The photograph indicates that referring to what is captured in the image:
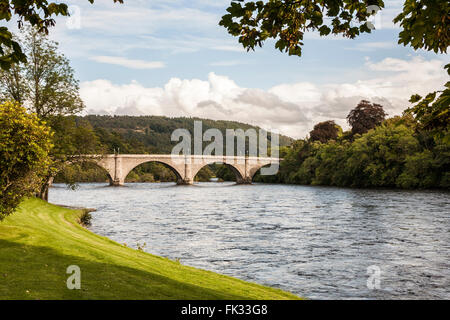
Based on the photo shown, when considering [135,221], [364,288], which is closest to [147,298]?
[364,288]

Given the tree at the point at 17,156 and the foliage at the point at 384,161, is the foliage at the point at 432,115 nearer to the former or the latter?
the tree at the point at 17,156

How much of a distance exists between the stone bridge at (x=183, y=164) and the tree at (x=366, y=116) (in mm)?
27051

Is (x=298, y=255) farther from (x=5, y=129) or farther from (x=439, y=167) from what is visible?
(x=439, y=167)

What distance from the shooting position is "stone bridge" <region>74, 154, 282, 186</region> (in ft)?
270

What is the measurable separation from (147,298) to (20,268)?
9.88ft

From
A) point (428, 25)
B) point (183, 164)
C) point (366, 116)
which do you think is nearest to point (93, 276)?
point (428, 25)

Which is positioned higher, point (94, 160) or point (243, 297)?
point (94, 160)

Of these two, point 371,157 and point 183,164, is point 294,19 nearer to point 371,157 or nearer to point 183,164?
point 371,157

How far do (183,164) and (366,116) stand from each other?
128ft

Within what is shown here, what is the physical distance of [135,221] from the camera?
2662 centimetres

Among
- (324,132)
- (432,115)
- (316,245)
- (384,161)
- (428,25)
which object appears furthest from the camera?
(324,132)

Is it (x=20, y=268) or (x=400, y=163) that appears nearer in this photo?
(x=20, y=268)

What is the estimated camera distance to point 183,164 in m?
92.2

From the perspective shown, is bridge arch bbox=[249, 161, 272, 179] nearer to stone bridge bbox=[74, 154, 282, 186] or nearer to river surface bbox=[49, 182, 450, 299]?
stone bridge bbox=[74, 154, 282, 186]
